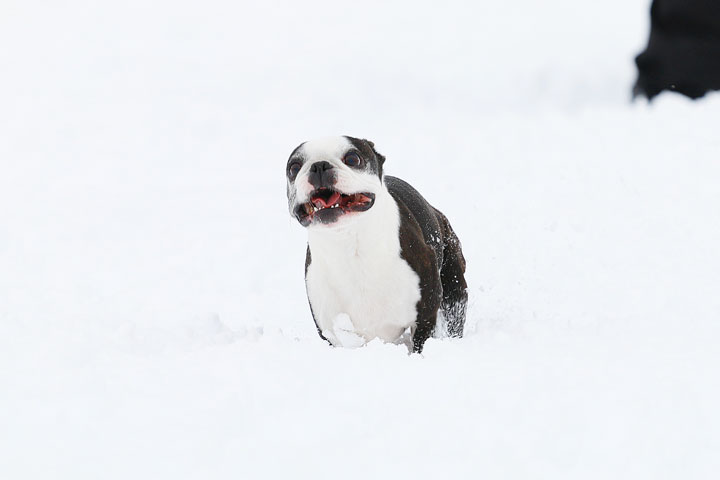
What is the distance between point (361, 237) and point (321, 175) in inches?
17.3

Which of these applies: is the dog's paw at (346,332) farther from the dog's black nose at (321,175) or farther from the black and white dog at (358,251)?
the dog's black nose at (321,175)

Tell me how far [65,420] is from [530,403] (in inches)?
69.8

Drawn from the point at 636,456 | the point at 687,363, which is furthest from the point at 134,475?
the point at 687,363

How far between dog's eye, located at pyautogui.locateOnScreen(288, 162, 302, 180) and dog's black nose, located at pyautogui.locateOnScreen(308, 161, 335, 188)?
28 cm

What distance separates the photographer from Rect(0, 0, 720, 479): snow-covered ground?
2.60 metres

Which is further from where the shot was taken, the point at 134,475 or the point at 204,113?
the point at 204,113

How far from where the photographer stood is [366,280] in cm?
427

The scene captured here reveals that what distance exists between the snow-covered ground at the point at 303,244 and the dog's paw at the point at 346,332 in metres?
0.34

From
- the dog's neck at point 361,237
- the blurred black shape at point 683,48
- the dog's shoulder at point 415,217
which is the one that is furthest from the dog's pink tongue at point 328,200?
the blurred black shape at point 683,48

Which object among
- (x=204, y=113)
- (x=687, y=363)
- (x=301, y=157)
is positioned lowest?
(x=687, y=363)

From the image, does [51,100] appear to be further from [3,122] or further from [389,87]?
[389,87]

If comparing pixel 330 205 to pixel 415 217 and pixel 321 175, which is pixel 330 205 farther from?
pixel 415 217

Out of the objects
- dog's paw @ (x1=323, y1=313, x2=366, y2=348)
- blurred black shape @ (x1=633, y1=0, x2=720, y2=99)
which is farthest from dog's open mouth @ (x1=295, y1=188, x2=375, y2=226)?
blurred black shape @ (x1=633, y1=0, x2=720, y2=99)

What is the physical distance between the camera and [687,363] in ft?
10.0
